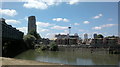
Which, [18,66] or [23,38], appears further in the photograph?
[23,38]

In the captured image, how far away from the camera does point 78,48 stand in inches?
4444

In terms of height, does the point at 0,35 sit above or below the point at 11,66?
above

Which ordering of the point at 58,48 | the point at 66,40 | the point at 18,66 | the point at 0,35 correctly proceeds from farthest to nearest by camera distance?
A: the point at 66,40, the point at 58,48, the point at 0,35, the point at 18,66

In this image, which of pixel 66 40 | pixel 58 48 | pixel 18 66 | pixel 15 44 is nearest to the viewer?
pixel 18 66

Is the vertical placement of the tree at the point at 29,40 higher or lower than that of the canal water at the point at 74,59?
higher

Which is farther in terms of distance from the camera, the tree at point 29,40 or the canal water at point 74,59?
the tree at point 29,40

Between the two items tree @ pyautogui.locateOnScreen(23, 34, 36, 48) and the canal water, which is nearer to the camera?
the canal water

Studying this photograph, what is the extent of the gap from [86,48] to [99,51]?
341 inches

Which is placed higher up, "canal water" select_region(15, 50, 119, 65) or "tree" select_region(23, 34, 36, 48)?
"tree" select_region(23, 34, 36, 48)

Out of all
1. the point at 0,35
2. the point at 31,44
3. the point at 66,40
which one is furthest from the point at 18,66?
the point at 66,40

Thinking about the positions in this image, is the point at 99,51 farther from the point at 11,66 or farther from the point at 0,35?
the point at 11,66

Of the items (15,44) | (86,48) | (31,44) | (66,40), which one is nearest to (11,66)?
(15,44)

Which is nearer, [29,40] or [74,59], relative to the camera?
[74,59]

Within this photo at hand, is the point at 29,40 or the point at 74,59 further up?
the point at 29,40
